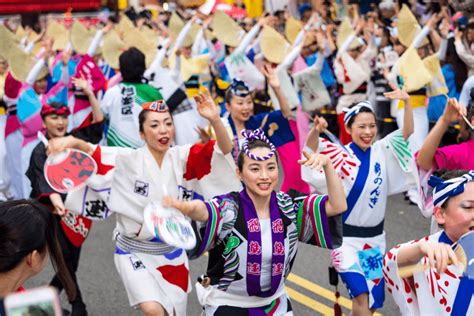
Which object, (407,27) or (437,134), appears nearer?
(437,134)

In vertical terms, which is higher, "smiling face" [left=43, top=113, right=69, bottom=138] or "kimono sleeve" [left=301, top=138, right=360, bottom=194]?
"kimono sleeve" [left=301, top=138, right=360, bottom=194]

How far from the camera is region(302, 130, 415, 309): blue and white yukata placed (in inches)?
192

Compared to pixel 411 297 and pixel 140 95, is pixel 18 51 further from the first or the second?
pixel 411 297

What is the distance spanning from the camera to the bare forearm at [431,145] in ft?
13.6

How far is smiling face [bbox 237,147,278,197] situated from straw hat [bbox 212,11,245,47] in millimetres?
7165

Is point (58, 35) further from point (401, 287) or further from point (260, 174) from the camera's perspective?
point (401, 287)

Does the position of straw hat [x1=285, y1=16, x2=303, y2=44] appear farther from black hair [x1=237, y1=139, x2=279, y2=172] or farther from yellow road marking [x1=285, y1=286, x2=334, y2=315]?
black hair [x1=237, y1=139, x2=279, y2=172]

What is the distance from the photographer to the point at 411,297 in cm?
336

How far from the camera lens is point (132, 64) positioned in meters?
6.84

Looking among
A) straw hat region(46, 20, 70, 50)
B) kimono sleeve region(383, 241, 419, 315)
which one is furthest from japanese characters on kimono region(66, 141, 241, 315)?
straw hat region(46, 20, 70, 50)

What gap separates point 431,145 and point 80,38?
7754 millimetres

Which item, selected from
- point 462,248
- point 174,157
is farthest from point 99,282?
point 462,248

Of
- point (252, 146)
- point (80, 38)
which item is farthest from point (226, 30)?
point (252, 146)

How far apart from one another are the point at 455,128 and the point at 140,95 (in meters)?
3.85
